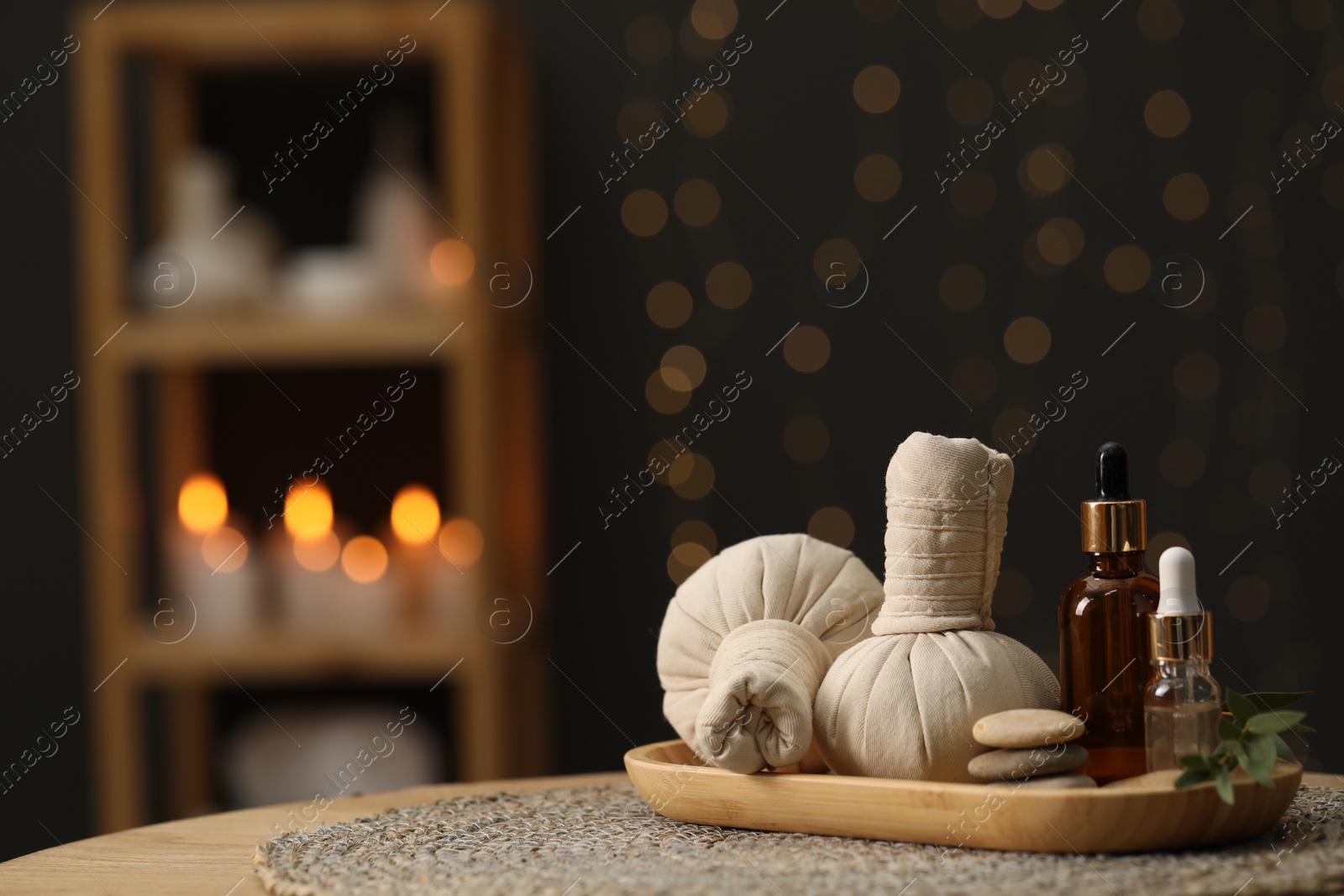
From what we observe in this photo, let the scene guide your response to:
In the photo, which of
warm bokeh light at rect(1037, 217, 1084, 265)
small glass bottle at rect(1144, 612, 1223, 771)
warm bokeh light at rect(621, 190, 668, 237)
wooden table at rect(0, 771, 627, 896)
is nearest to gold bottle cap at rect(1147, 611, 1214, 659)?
small glass bottle at rect(1144, 612, 1223, 771)

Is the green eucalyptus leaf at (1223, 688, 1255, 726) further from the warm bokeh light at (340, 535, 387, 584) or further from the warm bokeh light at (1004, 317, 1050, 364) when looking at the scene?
the warm bokeh light at (340, 535, 387, 584)

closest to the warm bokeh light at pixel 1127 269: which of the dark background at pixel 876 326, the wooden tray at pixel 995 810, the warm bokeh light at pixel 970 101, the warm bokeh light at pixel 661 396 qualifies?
the dark background at pixel 876 326

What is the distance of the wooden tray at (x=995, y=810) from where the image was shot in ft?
2.15

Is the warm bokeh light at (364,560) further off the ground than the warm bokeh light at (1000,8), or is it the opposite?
the warm bokeh light at (1000,8)

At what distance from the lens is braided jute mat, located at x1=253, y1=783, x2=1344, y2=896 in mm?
609

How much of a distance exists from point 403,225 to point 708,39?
20.1 inches

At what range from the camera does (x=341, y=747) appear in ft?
5.80

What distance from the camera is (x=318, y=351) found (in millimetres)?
1699

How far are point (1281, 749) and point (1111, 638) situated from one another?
0.11 m

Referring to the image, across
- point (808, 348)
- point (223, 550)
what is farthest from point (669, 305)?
point (223, 550)

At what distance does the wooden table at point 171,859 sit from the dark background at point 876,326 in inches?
35.2

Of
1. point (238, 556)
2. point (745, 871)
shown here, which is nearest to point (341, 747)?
point (238, 556)

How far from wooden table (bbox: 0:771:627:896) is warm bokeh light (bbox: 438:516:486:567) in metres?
0.69

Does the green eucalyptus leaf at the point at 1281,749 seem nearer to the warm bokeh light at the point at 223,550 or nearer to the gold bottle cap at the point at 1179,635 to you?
the gold bottle cap at the point at 1179,635
